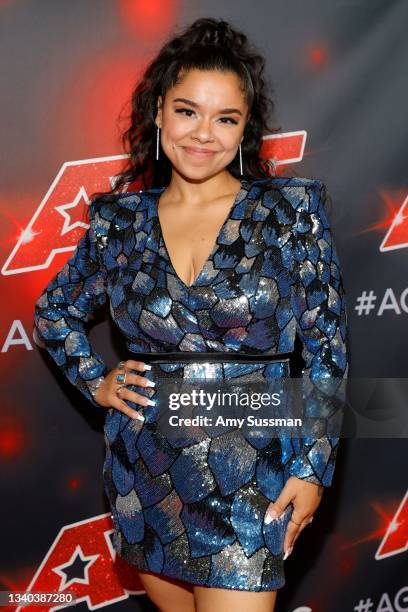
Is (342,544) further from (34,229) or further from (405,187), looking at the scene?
(34,229)

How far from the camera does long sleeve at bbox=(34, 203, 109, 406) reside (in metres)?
2.50

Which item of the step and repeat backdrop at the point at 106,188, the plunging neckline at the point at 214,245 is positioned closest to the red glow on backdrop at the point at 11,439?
the step and repeat backdrop at the point at 106,188

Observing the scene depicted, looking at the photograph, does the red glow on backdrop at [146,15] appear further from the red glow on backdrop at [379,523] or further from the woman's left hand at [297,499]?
the red glow on backdrop at [379,523]

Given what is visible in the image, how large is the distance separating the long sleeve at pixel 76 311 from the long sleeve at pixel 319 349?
2.07 ft

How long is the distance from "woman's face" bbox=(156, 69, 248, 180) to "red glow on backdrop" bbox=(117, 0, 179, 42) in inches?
21.7

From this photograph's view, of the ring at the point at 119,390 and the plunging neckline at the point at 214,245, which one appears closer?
the plunging neckline at the point at 214,245

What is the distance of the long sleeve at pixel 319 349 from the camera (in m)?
2.08

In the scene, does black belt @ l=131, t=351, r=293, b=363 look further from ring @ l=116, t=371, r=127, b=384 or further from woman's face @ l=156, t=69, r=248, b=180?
woman's face @ l=156, t=69, r=248, b=180

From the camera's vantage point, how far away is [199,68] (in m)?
2.21

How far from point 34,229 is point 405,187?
1202mm

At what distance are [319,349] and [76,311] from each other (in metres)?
0.82

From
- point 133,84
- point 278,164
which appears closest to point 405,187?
point 278,164

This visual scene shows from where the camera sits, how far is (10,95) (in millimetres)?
2699

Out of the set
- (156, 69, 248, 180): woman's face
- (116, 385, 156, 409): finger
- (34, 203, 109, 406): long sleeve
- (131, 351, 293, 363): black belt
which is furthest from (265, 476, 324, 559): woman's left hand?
(156, 69, 248, 180): woman's face
